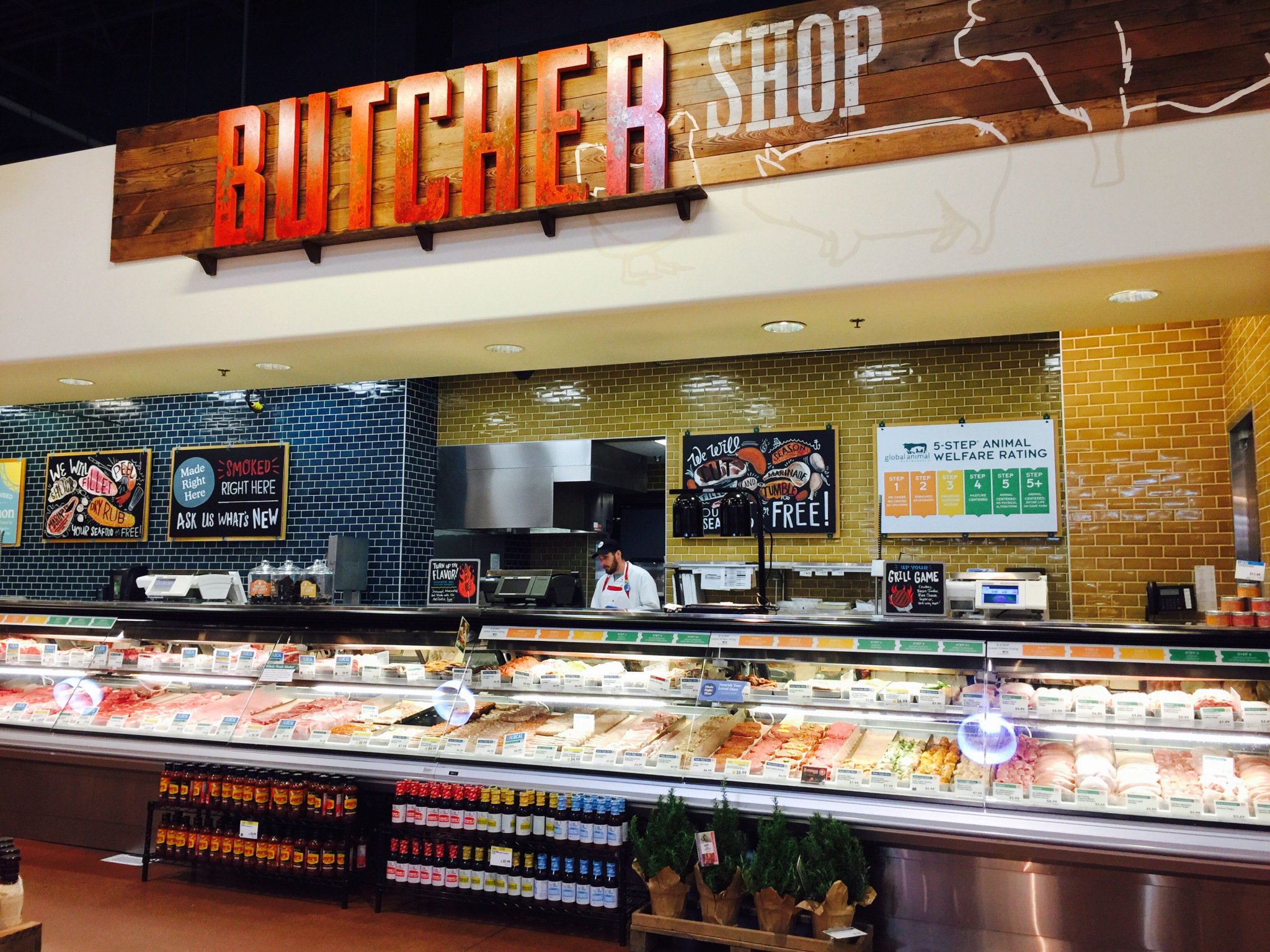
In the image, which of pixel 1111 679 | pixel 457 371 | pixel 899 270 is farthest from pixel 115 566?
pixel 1111 679

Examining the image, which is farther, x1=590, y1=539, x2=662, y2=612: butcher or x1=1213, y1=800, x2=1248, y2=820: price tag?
x1=590, y1=539, x2=662, y2=612: butcher

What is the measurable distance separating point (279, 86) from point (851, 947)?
8.58 m

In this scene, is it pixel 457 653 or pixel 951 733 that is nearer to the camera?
pixel 951 733

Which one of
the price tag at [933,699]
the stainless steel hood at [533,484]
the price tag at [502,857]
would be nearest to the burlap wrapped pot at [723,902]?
the price tag at [502,857]

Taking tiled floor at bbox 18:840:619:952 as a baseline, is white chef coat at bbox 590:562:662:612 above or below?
above

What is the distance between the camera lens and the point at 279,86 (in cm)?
880

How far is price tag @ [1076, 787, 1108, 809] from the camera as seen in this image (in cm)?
341

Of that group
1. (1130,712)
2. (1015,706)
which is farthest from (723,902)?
(1130,712)

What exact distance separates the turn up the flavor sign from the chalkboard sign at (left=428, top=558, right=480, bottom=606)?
3.77 metres

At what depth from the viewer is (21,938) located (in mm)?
2775

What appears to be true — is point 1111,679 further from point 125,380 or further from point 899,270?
point 125,380

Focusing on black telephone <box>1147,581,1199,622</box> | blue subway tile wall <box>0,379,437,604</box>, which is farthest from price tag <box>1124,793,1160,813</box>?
blue subway tile wall <box>0,379,437,604</box>

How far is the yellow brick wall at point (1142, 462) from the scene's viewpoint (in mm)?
6590

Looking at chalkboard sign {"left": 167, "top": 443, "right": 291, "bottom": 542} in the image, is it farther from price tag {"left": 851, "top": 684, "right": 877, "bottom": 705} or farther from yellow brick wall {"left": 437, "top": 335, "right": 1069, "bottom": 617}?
price tag {"left": 851, "top": 684, "right": 877, "bottom": 705}
